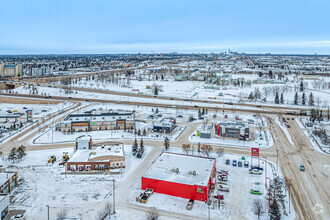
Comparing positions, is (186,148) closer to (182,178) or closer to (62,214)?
(182,178)

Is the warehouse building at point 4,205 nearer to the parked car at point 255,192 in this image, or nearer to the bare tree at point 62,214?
the bare tree at point 62,214

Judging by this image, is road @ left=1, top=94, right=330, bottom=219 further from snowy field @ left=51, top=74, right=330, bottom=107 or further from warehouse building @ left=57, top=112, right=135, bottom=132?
snowy field @ left=51, top=74, right=330, bottom=107

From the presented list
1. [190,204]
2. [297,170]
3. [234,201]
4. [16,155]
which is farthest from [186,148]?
[16,155]

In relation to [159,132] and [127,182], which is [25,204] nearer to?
[127,182]

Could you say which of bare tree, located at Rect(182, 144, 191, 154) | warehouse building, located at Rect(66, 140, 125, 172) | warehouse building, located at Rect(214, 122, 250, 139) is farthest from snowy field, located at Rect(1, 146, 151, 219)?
warehouse building, located at Rect(214, 122, 250, 139)

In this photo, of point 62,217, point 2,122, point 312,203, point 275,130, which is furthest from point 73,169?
point 275,130
